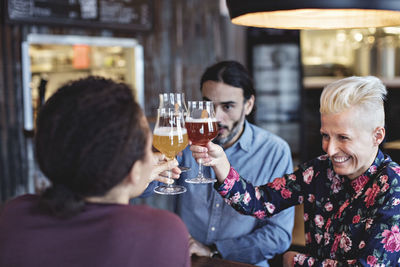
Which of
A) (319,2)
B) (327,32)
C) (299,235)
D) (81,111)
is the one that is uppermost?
(327,32)

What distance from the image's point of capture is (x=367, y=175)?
1.47 m

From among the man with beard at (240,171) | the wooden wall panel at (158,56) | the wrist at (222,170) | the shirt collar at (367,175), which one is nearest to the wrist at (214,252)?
the man with beard at (240,171)

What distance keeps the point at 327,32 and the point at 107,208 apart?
923 centimetres

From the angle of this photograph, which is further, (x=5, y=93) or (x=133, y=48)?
(x=133, y=48)

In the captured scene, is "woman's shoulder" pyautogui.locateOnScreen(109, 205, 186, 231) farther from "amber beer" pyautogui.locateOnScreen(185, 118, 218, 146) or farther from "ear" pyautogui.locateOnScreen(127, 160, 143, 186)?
"amber beer" pyautogui.locateOnScreen(185, 118, 218, 146)

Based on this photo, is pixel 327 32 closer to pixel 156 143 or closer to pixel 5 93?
pixel 5 93

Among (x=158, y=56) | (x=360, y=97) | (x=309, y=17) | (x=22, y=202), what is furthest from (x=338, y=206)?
(x=158, y=56)

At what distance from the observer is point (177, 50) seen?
5371 millimetres

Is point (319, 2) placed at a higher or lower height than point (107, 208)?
higher

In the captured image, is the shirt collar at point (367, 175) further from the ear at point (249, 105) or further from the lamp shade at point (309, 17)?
the ear at point (249, 105)

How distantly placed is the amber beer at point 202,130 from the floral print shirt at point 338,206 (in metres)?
0.16

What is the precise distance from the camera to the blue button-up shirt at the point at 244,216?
200 cm

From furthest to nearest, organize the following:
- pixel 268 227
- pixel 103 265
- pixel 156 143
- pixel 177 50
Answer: pixel 177 50
pixel 268 227
pixel 156 143
pixel 103 265

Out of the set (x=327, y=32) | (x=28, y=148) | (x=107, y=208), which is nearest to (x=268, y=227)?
(x=107, y=208)
